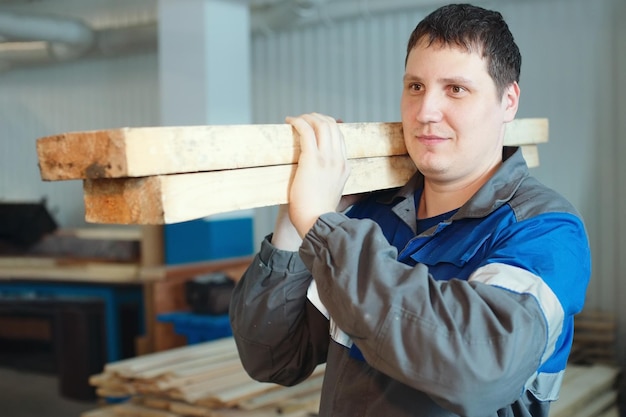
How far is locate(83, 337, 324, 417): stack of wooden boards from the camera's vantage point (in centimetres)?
405

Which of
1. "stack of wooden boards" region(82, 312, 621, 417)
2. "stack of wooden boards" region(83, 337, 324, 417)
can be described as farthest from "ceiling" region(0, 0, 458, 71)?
"stack of wooden boards" region(83, 337, 324, 417)

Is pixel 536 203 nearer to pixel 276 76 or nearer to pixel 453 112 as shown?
pixel 453 112

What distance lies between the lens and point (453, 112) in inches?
66.6

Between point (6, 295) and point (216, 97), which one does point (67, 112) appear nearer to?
point (6, 295)

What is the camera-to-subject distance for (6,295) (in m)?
7.77

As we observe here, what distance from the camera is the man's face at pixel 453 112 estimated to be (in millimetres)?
1673

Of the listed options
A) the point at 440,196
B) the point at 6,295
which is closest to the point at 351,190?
the point at 440,196

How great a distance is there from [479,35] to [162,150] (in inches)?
30.8

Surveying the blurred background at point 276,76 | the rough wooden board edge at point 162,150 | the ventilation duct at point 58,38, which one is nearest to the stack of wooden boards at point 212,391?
the blurred background at point 276,76

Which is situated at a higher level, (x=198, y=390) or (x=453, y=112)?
(x=453, y=112)

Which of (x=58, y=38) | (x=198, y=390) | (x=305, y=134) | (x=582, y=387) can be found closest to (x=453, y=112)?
(x=305, y=134)

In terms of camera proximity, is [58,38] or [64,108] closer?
[58,38]

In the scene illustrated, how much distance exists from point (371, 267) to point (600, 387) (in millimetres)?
4204

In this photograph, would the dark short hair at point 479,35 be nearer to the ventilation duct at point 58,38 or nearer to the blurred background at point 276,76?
the blurred background at point 276,76
